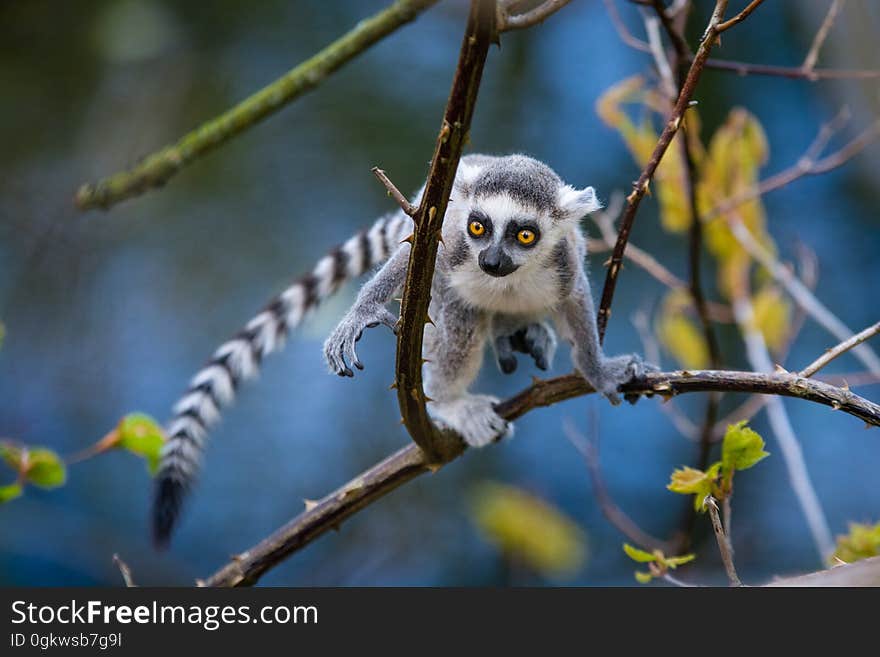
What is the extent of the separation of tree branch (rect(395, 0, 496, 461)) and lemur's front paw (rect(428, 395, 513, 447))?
0.58 metres

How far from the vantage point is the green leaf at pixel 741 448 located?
174cm

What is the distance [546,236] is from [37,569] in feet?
13.5

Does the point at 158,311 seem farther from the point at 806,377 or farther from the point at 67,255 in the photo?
the point at 806,377

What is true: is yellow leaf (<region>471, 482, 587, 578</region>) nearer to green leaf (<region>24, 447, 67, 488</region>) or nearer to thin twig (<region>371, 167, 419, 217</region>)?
green leaf (<region>24, 447, 67, 488</region>)

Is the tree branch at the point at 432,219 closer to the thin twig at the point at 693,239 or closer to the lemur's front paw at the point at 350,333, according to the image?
the lemur's front paw at the point at 350,333

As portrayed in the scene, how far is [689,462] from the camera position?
5820 mm

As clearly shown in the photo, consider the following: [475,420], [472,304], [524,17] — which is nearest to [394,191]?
[524,17]

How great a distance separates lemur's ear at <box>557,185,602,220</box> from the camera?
277 centimetres

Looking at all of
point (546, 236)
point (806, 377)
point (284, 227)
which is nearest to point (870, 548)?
point (806, 377)

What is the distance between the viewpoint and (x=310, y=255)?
6242 mm

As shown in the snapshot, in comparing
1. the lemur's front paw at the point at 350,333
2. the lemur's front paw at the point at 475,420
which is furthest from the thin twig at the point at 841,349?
the lemur's front paw at the point at 475,420

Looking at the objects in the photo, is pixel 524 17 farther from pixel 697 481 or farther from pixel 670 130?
pixel 697 481

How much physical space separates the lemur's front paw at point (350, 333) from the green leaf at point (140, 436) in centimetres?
49

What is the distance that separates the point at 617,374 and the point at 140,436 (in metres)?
1.35
